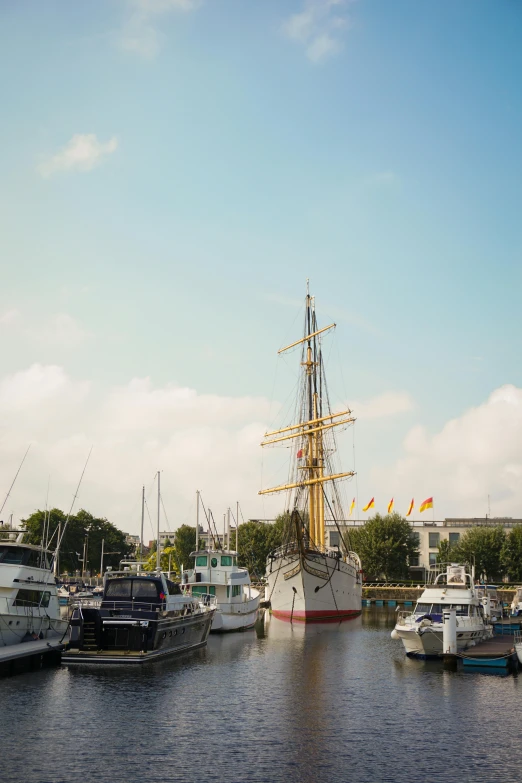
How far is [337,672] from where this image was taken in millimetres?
38031

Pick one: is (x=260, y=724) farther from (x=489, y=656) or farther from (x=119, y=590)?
(x=489, y=656)

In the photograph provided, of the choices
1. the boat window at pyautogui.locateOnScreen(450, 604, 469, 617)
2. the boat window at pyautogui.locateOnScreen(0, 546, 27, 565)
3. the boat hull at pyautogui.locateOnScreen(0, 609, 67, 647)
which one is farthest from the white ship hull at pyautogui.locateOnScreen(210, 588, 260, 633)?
the boat window at pyautogui.locateOnScreen(0, 546, 27, 565)

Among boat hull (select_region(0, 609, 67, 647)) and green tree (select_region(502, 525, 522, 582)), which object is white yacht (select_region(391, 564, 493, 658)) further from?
green tree (select_region(502, 525, 522, 582))

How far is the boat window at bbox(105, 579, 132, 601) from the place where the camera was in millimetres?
38156

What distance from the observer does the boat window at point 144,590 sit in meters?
38.4

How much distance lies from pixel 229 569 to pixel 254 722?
33304mm

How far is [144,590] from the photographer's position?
3872 centimetres

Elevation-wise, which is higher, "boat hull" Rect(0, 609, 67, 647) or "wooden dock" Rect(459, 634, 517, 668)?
"boat hull" Rect(0, 609, 67, 647)

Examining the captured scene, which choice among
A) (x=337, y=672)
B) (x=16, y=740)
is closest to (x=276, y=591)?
(x=337, y=672)

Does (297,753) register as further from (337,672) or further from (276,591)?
(276,591)

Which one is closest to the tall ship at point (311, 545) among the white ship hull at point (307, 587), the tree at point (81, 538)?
the white ship hull at point (307, 587)

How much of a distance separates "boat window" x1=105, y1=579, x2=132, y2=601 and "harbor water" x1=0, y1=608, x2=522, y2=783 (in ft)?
12.1

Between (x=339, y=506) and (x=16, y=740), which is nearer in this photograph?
(x=16, y=740)

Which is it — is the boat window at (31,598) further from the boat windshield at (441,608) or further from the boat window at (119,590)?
the boat windshield at (441,608)
